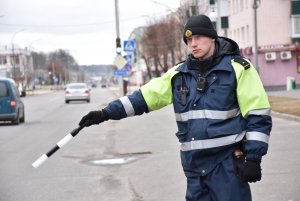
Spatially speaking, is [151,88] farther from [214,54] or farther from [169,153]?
[169,153]

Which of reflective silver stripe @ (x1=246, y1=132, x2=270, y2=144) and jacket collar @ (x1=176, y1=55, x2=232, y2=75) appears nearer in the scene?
reflective silver stripe @ (x1=246, y1=132, x2=270, y2=144)

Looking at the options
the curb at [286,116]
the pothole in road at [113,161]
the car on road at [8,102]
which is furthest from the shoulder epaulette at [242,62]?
the car on road at [8,102]

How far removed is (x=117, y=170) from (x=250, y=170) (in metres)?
4.74

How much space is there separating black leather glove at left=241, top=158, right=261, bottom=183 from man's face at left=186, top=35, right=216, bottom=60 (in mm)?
823

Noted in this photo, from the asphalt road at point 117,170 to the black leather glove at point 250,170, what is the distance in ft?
8.59

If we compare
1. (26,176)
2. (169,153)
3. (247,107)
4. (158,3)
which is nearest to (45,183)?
(26,176)

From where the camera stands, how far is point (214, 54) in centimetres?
331

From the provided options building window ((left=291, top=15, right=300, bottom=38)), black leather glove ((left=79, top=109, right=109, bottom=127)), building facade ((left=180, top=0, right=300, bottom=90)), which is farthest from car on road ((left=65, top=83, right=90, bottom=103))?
black leather glove ((left=79, top=109, right=109, bottom=127))

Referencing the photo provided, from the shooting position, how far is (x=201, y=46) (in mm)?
3318

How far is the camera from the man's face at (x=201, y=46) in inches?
130

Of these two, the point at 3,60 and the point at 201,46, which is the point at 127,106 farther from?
the point at 3,60

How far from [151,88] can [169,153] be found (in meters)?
5.66

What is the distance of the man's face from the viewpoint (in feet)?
10.9

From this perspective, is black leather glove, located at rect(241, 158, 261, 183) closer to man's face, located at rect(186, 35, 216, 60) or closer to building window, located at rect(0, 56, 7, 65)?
man's face, located at rect(186, 35, 216, 60)
